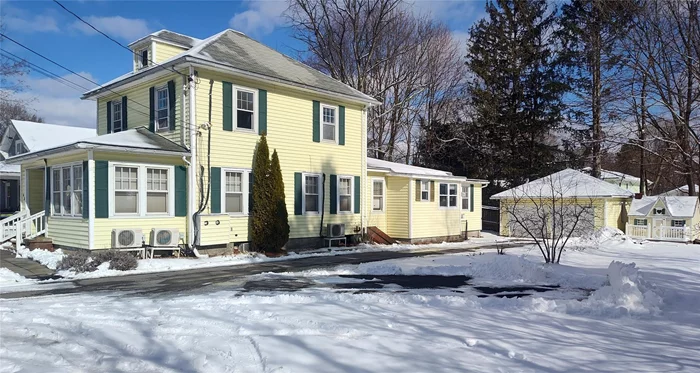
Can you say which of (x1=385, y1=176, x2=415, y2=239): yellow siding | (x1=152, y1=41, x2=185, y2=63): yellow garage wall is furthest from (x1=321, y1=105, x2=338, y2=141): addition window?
(x1=152, y1=41, x2=185, y2=63): yellow garage wall

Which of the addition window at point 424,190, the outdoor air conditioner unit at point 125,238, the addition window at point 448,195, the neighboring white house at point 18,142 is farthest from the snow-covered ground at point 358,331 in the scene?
the neighboring white house at point 18,142

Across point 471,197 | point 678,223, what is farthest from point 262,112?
point 678,223

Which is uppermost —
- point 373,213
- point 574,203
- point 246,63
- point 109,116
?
point 246,63

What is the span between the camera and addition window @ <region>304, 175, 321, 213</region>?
18688mm

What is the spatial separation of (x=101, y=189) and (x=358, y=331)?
34.8 ft

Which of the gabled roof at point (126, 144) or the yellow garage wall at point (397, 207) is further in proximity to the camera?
the yellow garage wall at point (397, 207)

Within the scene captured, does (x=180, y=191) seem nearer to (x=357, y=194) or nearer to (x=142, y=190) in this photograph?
(x=142, y=190)

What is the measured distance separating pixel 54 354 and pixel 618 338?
6.64 meters

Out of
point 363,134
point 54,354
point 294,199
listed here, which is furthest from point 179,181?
point 54,354

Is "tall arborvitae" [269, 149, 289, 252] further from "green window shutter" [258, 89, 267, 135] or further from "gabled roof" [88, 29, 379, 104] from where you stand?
"gabled roof" [88, 29, 379, 104]

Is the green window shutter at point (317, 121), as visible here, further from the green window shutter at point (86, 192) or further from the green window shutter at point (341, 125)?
the green window shutter at point (86, 192)

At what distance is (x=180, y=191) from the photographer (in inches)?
609

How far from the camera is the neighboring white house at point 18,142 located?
80.2 feet

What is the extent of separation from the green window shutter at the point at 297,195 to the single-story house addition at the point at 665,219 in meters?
18.7
